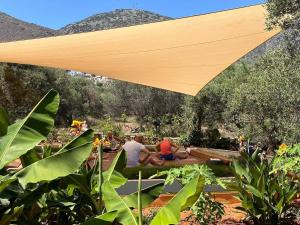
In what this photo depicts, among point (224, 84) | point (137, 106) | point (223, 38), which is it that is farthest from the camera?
point (137, 106)

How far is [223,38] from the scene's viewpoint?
10414mm

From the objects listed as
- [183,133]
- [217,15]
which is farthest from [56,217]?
[183,133]

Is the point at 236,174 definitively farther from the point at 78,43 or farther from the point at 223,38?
the point at 78,43

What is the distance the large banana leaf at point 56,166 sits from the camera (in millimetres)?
2498

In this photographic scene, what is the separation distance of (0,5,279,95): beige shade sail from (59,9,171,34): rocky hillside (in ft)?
217

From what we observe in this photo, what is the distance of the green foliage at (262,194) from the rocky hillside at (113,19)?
238 ft

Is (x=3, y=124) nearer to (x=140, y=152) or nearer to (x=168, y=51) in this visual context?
(x=140, y=152)

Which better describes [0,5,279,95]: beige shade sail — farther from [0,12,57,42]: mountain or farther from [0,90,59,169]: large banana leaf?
[0,12,57,42]: mountain

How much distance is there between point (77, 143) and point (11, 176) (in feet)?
1.40

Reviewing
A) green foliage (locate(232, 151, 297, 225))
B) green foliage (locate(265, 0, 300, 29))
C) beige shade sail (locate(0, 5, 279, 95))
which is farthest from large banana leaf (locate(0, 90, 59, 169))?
beige shade sail (locate(0, 5, 279, 95))

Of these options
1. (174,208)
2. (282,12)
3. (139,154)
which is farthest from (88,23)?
(174,208)

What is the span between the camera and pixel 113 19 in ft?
263

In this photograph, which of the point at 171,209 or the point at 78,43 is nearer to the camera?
the point at 171,209

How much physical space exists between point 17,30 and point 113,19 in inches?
744
